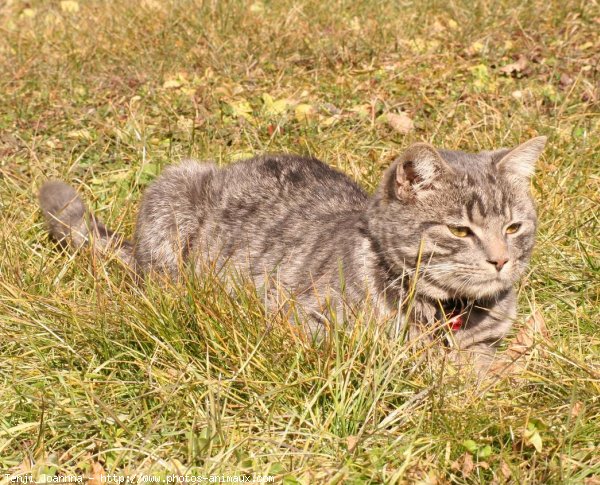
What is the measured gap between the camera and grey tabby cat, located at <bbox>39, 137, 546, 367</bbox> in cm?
362

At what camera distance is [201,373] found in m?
3.48

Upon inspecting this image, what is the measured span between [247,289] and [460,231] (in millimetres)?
1063

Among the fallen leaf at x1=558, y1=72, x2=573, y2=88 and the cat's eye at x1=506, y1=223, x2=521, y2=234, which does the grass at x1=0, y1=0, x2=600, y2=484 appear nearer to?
the fallen leaf at x1=558, y1=72, x2=573, y2=88

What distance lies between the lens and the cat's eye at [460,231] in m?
3.65

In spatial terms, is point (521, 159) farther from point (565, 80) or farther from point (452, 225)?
point (565, 80)

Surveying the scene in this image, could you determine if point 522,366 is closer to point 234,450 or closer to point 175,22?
point 234,450

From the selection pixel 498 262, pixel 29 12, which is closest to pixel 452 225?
pixel 498 262

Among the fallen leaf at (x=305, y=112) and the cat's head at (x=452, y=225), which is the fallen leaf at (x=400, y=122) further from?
the cat's head at (x=452, y=225)

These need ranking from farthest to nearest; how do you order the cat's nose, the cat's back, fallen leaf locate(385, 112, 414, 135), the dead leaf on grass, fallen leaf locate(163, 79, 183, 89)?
fallen leaf locate(163, 79, 183, 89) < fallen leaf locate(385, 112, 414, 135) < the cat's back < the dead leaf on grass < the cat's nose

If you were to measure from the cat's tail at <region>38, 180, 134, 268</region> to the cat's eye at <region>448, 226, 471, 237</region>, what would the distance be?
2016 mm

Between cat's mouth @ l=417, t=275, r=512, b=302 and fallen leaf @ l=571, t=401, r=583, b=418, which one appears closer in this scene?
fallen leaf @ l=571, t=401, r=583, b=418

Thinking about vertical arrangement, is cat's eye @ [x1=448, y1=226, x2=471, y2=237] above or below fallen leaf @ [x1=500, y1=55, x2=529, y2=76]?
below

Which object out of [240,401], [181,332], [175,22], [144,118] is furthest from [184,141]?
[240,401]

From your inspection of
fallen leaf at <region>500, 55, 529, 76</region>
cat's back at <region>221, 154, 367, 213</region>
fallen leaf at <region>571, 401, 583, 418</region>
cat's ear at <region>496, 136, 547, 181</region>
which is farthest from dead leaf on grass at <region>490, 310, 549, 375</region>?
fallen leaf at <region>500, 55, 529, 76</region>
